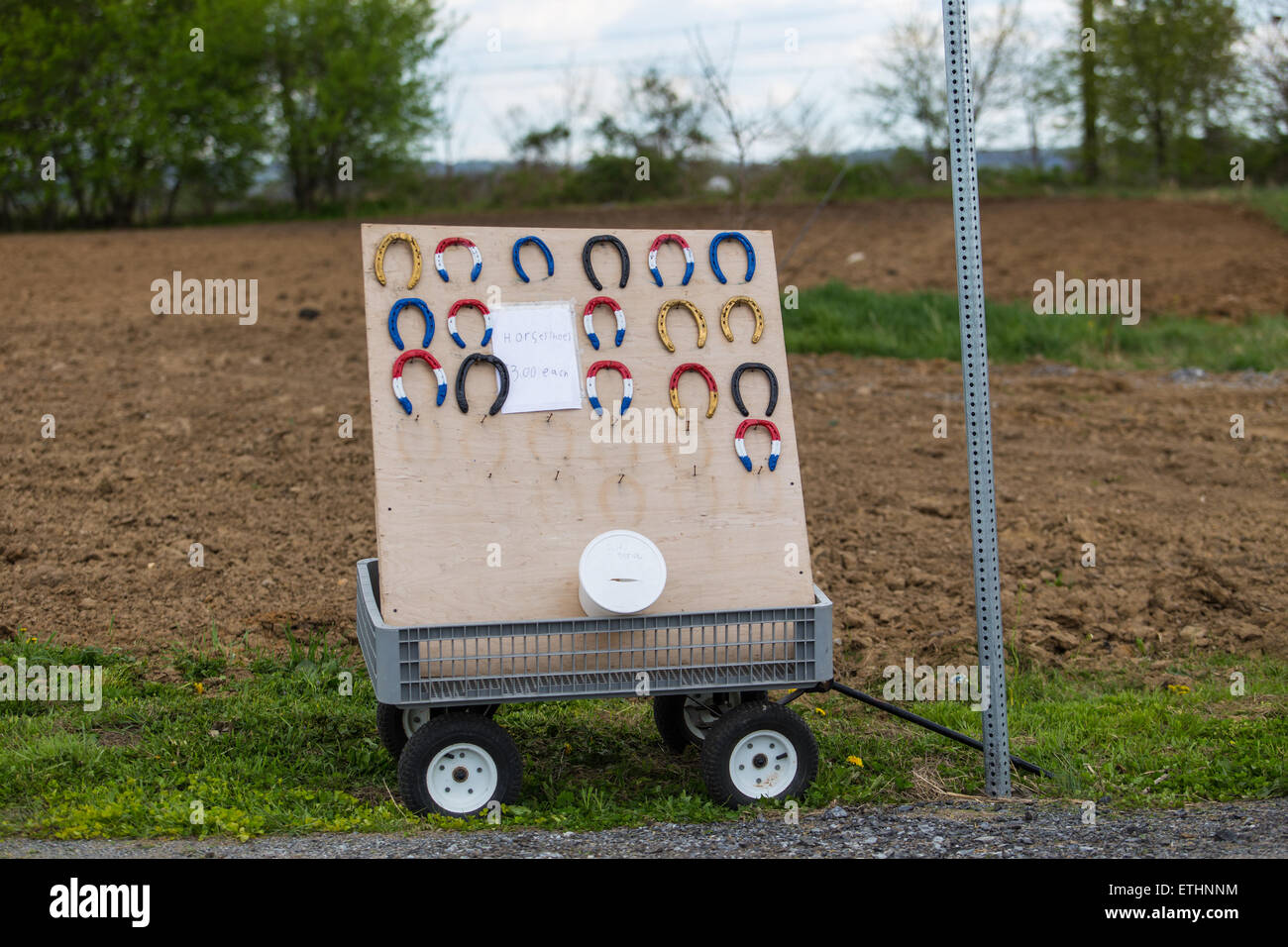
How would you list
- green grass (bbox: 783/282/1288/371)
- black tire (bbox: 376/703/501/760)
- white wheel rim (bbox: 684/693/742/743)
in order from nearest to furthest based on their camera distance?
→ black tire (bbox: 376/703/501/760), white wheel rim (bbox: 684/693/742/743), green grass (bbox: 783/282/1288/371)

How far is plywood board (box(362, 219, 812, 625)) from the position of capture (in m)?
4.59

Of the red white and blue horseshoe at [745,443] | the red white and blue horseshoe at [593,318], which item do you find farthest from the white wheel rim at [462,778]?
the red white and blue horseshoe at [593,318]

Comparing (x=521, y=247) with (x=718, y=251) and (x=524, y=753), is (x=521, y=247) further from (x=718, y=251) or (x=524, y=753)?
(x=524, y=753)

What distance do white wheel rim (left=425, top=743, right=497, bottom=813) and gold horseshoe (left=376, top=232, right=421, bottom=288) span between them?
1.71 m

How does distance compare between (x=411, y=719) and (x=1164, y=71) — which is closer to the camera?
(x=411, y=719)

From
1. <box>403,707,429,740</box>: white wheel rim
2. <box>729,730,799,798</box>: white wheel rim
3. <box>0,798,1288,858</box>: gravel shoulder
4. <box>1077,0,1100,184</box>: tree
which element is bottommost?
<box>0,798,1288,858</box>: gravel shoulder

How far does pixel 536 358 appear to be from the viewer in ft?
15.7

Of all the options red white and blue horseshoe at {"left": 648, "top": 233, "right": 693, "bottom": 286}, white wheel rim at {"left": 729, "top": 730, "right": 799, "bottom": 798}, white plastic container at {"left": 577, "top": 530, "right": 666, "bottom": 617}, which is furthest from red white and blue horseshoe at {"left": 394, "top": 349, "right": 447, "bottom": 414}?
white wheel rim at {"left": 729, "top": 730, "right": 799, "bottom": 798}

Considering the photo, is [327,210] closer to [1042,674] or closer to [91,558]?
[91,558]

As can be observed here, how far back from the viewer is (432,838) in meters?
4.33

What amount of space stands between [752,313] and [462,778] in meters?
2.07

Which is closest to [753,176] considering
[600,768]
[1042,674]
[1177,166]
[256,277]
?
[256,277]

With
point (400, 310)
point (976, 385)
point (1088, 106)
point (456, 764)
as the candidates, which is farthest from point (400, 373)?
point (1088, 106)

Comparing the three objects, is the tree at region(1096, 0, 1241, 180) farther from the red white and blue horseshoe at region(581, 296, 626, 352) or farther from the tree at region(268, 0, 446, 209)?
the red white and blue horseshoe at region(581, 296, 626, 352)
